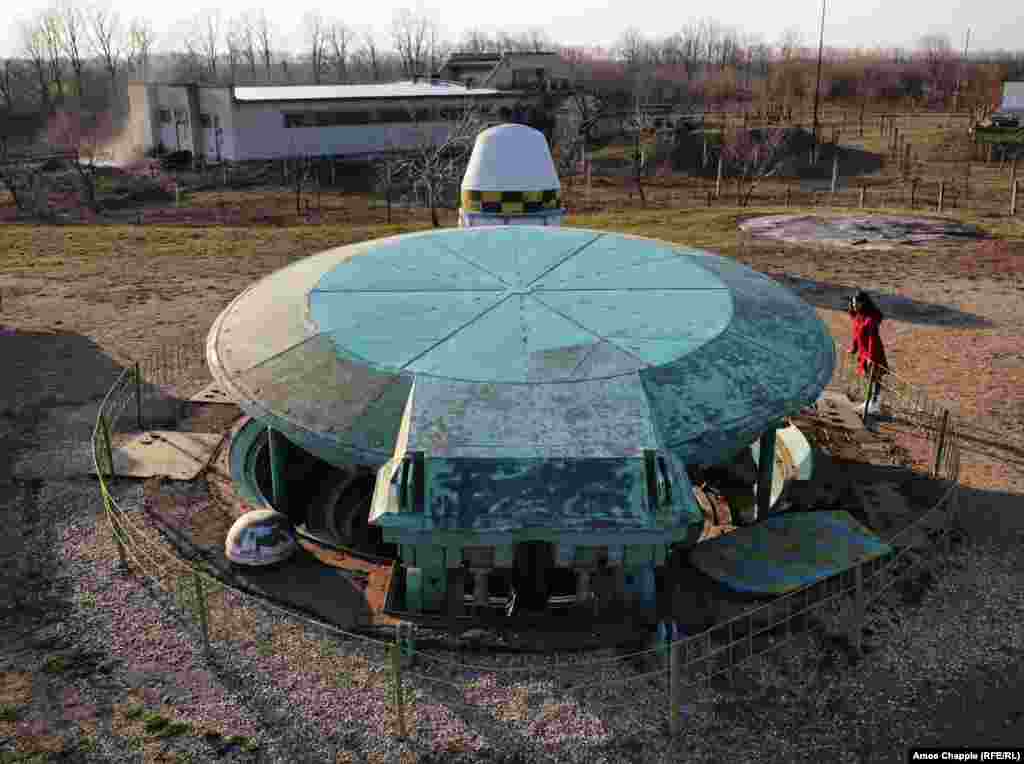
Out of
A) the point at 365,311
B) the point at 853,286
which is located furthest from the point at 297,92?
the point at 365,311

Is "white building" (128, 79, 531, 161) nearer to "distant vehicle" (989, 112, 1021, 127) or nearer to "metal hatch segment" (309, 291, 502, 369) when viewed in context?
"distant vehicle" (989, 112, 1021, 127)

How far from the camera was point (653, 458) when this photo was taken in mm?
13555

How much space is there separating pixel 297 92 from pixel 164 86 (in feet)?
41.0

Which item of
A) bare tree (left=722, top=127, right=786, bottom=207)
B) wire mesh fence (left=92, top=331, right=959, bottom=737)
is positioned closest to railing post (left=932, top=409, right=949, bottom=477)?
wire mesh fence (left=92, top=331, right=959, bottom=737)

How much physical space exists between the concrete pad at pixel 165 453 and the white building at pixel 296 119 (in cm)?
6372

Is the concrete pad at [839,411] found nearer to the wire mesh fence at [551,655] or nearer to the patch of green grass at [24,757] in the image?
the wire mesh fence at [551,655]

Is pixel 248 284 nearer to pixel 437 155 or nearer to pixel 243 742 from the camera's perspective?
pixel 437 155

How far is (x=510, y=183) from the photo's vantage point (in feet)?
98.0

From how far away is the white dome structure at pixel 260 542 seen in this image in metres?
16.1

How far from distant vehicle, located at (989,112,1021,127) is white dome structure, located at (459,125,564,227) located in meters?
73.3

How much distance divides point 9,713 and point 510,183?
71.2 feet

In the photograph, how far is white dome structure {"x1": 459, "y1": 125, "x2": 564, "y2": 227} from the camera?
29922 mm

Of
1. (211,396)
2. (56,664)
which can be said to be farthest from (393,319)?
(211,396)

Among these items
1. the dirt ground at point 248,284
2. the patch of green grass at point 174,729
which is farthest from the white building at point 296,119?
the patch of green grass at point 174,729
